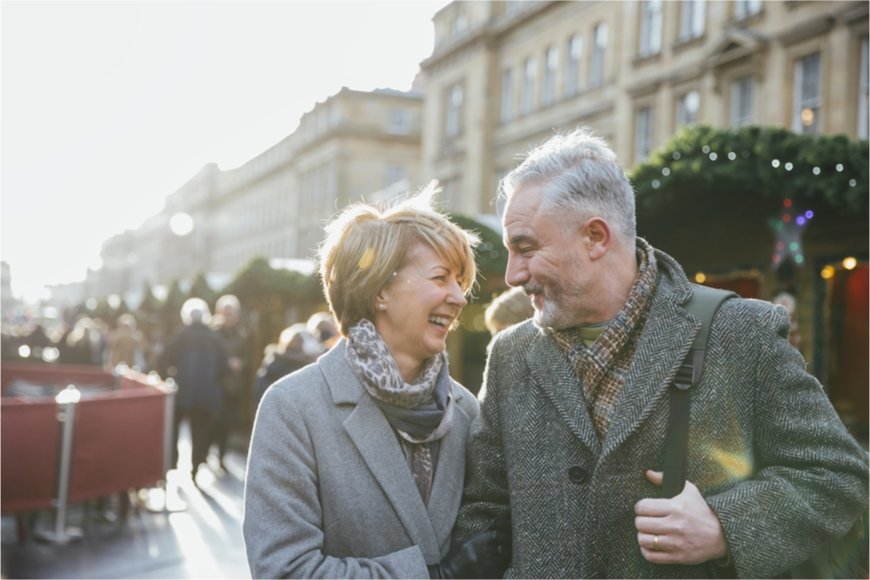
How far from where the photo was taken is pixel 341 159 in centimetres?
5288

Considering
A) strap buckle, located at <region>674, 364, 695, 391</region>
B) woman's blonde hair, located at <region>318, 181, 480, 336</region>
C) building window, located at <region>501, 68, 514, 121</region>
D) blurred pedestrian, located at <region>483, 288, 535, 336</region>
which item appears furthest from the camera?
building window, located at <region>501, 68, 514, 121</region>

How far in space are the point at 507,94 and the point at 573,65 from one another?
4520mm

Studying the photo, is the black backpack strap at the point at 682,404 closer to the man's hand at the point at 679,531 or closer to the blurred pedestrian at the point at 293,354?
the man's hand at the point at 679,531

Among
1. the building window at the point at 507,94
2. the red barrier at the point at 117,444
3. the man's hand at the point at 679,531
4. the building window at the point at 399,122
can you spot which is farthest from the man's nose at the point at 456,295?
the building window at the point at 399,122

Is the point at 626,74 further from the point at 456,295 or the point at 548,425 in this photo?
the point at 548,425

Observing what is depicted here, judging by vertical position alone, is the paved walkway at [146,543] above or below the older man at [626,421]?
below

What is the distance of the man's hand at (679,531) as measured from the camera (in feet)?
6.62

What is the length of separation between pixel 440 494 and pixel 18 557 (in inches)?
226

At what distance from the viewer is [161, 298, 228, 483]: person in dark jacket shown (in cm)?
1008

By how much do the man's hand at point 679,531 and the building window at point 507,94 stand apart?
28974 mm

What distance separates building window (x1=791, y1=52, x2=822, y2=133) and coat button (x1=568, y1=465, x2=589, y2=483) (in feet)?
56.1

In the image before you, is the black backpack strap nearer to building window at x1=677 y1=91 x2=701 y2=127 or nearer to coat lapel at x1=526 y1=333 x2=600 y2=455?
coat lapel at x1=526 y1=333 x2=600 y2=455

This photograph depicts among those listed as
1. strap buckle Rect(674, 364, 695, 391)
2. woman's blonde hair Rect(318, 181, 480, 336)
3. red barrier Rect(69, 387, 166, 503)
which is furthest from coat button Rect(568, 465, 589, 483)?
red barrier Rect(69, 387, 166, 503)

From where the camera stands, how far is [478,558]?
7.64 ft
